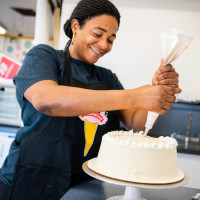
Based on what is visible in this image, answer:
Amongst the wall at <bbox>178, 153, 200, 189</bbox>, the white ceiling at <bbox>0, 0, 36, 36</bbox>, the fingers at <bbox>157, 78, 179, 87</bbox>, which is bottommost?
the wall at <bbox>178, 153, 200, 189</bbox>

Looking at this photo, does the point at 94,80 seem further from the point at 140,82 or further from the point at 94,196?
the point at 140,82

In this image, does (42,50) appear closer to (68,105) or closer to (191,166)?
(68,105)

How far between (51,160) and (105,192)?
0.84 ft

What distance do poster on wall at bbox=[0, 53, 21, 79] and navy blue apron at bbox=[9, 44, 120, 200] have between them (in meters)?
1.78

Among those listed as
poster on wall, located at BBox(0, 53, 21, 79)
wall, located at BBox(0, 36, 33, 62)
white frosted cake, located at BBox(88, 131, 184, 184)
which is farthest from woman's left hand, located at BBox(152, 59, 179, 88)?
wall, located at BBox(0, 36, 33, 62)

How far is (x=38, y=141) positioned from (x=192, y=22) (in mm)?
2397

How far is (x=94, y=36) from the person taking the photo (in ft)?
4.20

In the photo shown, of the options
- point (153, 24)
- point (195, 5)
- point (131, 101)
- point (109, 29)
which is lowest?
point (131, 101)

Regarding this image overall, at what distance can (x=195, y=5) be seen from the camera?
289 centimetres

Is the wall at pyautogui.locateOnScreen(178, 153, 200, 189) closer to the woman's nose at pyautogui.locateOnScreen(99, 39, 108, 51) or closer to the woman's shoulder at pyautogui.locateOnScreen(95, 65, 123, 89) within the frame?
the woman's shoulder at pyautogui.locateOnScreen(95, 65, 123, 89)

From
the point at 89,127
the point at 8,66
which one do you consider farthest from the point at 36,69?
the point at 8,66

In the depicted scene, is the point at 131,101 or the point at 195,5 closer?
the point at 131,101

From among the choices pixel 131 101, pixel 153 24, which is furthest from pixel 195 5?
pixel 131 101

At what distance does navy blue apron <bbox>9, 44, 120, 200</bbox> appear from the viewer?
3.48 ft
